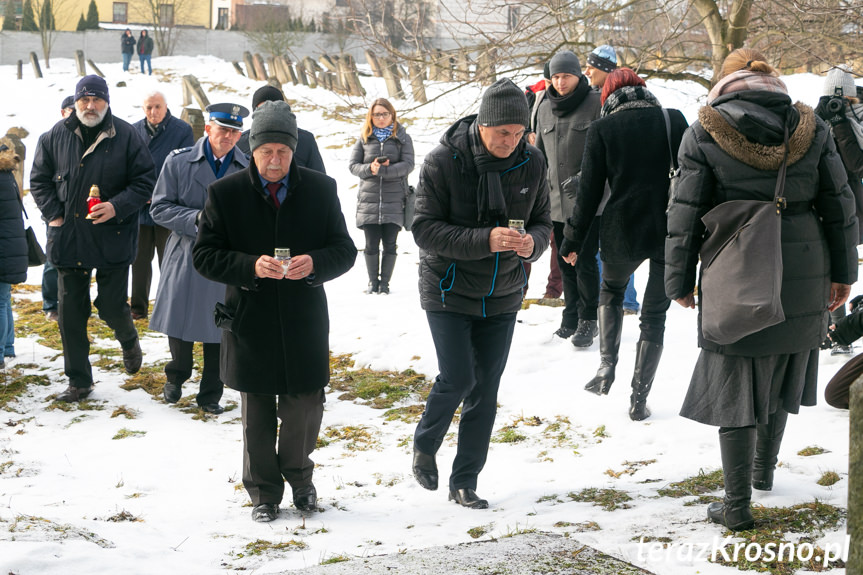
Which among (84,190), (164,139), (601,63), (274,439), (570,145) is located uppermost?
(601,63)

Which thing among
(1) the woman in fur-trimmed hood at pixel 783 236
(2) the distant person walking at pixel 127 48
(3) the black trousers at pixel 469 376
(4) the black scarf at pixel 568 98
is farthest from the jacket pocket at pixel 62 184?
(2) the distant person walking at pixel 127 48

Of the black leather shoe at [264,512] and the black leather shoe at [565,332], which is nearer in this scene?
the black leather shoe at [264,512]

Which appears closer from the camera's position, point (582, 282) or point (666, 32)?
point (582, 282)

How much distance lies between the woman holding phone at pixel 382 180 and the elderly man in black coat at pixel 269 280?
536 centimetres

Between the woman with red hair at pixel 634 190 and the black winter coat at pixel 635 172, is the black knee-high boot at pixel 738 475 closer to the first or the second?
the woman with red hair at pixel 634 190

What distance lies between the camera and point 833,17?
30.7 feet

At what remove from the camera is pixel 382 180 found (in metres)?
10.1

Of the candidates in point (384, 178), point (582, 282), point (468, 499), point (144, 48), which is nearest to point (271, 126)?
point (468, 499)

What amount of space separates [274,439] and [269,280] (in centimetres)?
80

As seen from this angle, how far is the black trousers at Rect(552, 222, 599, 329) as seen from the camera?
700cm

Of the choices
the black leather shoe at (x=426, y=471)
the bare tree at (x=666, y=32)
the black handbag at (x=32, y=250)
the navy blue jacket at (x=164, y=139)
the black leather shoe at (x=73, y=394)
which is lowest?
the black leather shoe at (x=73, y=394)

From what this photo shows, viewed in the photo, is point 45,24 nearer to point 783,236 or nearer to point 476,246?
point 476,246

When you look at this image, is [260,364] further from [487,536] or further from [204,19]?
[204,19]

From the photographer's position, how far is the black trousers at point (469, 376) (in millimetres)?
4777
